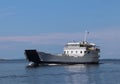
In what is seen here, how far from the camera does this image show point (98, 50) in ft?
450

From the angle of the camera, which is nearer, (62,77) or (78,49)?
(62,77)

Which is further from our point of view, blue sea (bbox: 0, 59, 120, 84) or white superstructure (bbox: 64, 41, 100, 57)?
white superstructure (bbox: 64, 41, 100, 57)

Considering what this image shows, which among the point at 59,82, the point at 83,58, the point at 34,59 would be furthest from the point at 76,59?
the point at 59,82

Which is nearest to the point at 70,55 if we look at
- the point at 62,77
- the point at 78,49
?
the point at 78,49

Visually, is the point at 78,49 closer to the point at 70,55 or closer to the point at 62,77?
the point at 70,55

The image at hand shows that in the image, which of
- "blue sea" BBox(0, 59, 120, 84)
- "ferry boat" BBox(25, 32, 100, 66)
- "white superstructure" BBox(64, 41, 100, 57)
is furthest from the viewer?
"white superstructure" BBox(64, 41, 100, 57)

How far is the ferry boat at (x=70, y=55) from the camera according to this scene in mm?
126938

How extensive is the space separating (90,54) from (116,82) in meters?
67.9

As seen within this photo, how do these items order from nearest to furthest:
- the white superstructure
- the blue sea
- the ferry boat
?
the blue sea, the ferry boat, the white superstructure

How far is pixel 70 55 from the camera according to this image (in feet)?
430

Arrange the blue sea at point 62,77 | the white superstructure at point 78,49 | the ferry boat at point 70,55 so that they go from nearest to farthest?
the blue sea at point 62,77
the ferry boat at point 70,55
the white superstructure at point 78,49

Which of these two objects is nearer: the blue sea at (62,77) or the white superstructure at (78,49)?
the blue sea at (62,77)

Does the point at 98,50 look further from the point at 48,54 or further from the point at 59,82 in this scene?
the point at 59,82

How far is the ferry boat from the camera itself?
126938 millimetres
